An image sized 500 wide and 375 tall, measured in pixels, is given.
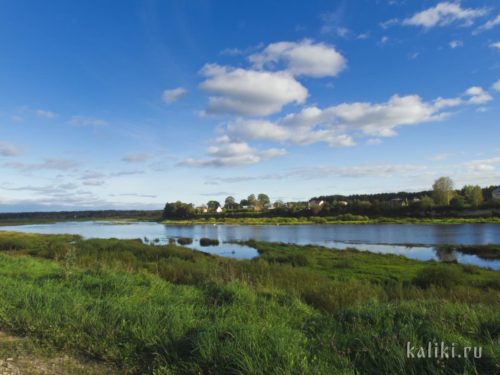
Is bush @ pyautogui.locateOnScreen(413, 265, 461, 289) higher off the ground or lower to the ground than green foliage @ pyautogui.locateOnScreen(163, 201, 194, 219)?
lower

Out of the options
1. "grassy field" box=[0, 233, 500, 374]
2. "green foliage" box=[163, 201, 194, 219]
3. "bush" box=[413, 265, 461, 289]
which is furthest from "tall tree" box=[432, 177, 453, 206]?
"grassy field" box=[0, 233, 500, 374]

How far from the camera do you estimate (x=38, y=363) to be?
497cm

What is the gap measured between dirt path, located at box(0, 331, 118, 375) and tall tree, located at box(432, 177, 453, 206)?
116 meters

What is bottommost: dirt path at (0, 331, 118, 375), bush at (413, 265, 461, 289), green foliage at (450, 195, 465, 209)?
bush at (413, 265, 461, 289)

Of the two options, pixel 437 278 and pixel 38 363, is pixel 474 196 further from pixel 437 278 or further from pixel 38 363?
pixel 38 363

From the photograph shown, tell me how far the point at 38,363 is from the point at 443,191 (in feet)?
406

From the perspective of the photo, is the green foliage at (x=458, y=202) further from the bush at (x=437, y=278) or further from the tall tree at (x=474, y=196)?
the bush at (x=437, y=278)

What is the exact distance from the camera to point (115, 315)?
6398 mm

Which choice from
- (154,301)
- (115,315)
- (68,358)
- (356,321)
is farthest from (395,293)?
(68,358)

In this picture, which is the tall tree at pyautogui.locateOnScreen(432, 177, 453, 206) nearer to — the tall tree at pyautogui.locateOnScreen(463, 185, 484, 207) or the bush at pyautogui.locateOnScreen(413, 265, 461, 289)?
the tall tree at pyautogui.locateOnScreen(463, 185, 484, 207)

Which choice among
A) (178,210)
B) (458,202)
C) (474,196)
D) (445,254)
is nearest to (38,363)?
(445,254)

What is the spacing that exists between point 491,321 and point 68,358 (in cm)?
616

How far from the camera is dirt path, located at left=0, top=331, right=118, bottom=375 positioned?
4.72m

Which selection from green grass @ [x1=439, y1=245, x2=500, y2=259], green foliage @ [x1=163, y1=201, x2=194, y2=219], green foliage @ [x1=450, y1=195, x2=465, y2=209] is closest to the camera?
green grass @ [x1=439, y1=245, x2=500, y2=259]
